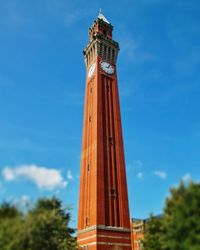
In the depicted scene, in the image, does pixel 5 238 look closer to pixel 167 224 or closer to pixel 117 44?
pixel 167 224

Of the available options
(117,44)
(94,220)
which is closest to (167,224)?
(94,220)

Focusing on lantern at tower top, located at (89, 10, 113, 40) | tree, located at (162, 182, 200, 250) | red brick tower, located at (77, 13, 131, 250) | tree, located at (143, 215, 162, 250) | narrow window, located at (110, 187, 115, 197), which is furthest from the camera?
→ lantern at tower top, located at (89, 10, 113, 40)

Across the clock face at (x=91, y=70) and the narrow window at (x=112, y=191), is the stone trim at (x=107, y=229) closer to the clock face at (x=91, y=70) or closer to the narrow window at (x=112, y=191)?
the narrow window at (x=112, y=191)

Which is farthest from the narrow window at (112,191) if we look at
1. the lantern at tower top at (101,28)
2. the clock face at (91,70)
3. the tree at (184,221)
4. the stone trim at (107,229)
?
the lantern at tower top at (101,28)

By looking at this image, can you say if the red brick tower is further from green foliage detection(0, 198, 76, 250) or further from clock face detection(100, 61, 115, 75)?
green foliage detection(0, 198, 76, 250)

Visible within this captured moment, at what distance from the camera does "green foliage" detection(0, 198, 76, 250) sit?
2920 cm

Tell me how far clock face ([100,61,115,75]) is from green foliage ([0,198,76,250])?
132 ft

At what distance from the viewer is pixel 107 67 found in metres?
68.5

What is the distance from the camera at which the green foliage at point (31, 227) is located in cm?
2920

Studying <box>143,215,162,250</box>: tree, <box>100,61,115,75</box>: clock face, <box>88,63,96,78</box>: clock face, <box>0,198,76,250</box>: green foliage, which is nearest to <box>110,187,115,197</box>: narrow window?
<box>143,215,162,250</box>: tree

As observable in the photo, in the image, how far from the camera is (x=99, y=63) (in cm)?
6712

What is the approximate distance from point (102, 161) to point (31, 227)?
2623cm

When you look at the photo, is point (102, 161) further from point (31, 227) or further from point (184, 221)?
point (184, 221)

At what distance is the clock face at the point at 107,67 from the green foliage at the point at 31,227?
40.1 m
